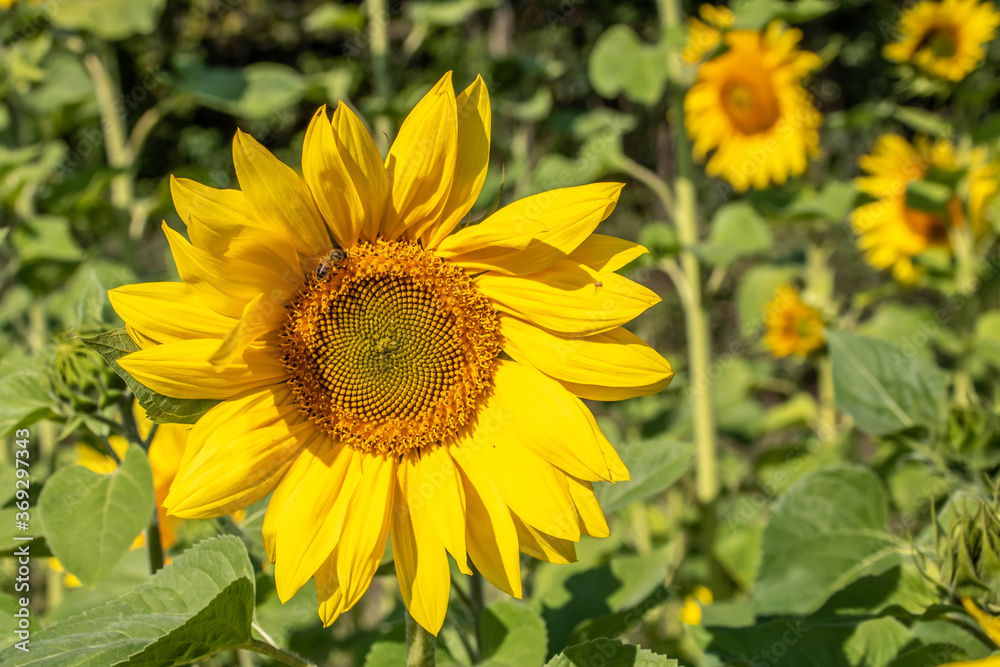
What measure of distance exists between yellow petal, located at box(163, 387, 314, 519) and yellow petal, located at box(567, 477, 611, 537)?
364 millimetres

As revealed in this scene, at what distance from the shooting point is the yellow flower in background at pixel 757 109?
2812 mm

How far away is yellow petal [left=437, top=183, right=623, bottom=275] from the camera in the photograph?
0.97 meters

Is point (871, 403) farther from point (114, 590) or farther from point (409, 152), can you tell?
point (114, 590)

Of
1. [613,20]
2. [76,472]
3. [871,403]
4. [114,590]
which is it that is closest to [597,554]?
[871,403]

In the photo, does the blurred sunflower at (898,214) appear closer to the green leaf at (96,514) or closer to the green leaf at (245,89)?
the green leaf at (245,89)

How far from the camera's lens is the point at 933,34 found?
9.07 feet

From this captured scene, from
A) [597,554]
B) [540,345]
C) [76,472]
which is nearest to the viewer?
[540,345]

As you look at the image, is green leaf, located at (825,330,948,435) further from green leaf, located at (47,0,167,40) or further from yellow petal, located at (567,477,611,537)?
green leaf, located at (47,0,167,40)

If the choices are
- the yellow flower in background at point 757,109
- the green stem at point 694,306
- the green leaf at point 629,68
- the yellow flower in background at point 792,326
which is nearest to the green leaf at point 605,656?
the green stem at point 694,306

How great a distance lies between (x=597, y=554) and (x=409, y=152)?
1587 millimetres

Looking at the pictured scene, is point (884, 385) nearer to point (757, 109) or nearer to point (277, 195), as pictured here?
point (277, 195)

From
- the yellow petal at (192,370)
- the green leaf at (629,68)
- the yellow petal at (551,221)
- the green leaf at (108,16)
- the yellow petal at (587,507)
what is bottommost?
the yellow petal at (587,507)

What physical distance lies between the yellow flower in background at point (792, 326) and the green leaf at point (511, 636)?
1963mm

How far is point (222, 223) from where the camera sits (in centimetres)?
94
